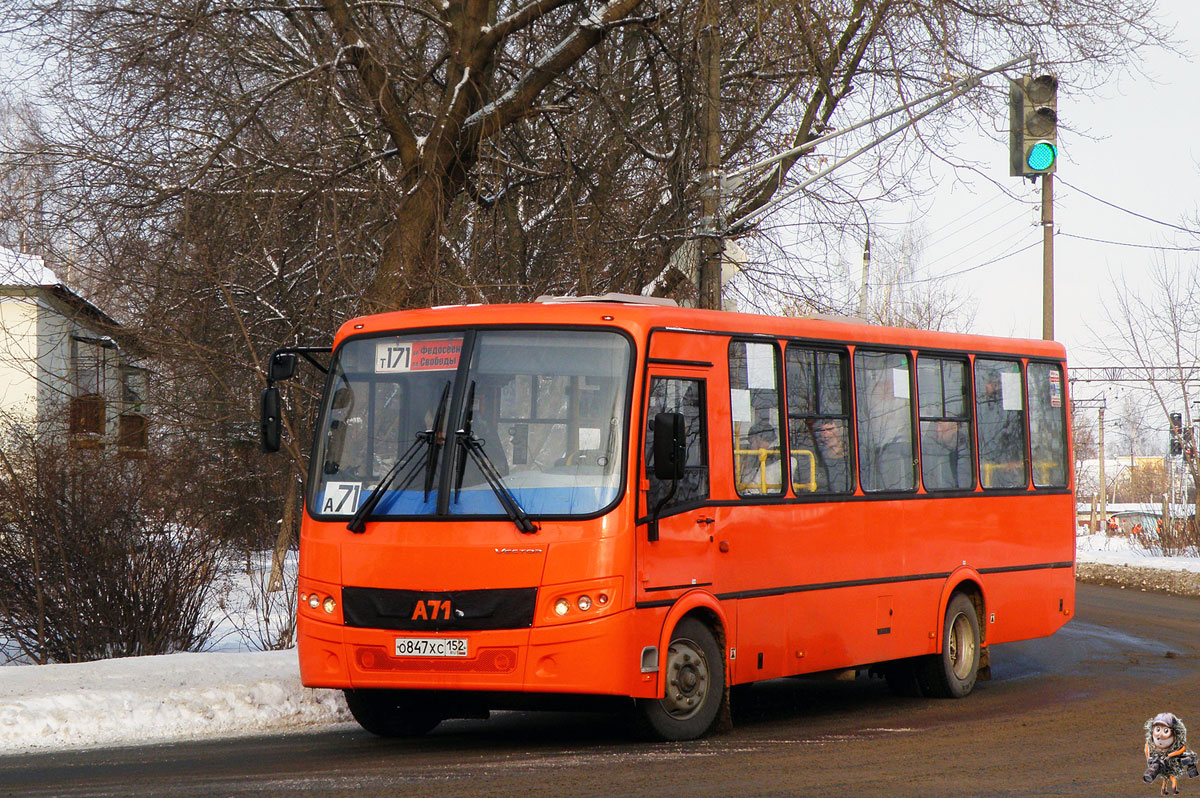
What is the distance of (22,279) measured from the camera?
1680cm

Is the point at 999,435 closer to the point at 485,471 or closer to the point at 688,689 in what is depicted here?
the point at 688,689

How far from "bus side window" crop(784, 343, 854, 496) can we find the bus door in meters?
1.22

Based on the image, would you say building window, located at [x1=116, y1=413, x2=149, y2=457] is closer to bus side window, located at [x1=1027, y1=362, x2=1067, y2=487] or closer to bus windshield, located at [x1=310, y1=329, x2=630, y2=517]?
bus windshield, located at [x1=310, y1=329, x2=630, y2=517]

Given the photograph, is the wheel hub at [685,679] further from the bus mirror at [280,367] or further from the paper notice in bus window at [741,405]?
the bus mirror at [280,367]

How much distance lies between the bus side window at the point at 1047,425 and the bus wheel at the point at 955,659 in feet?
5.74

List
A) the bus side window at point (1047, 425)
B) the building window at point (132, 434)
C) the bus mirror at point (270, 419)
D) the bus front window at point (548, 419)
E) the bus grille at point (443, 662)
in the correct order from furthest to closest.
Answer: the building window at point (132, 434) → the bus side window at point (1047, 425) → the bus mirror at point (270, 419) → the bus front window at point (548, 419) → the bus grille at point (443, 662)

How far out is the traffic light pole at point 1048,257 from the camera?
24516mm

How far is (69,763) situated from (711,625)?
163 inches

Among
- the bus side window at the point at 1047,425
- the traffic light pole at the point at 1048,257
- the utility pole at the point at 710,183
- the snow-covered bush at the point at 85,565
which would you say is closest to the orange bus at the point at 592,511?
the bus side window at the point at 1047,425

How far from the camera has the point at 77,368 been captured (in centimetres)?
1945

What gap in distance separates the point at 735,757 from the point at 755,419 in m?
2.70

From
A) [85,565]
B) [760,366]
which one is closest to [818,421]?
[760,366]

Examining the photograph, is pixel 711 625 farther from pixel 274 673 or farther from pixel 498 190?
pixel 498 190

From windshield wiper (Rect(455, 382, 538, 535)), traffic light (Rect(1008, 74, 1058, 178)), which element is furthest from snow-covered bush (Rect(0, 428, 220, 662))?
traffic light (Rect(1008, 74, 1058, 178))
